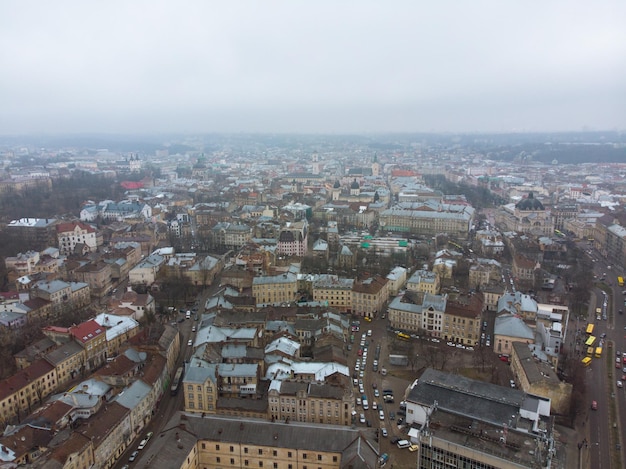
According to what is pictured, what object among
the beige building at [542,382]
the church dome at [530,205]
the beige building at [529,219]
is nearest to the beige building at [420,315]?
the beige building at [542,382]

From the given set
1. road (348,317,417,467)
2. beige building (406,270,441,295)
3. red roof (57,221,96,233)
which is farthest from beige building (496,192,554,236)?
red roof (57,221,96,233)

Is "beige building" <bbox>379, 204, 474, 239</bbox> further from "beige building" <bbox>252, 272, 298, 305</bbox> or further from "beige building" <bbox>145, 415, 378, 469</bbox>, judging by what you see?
"beige building" <bbox>145, 415, 378, 469</bbox>

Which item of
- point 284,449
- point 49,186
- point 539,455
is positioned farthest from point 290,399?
point 49,186

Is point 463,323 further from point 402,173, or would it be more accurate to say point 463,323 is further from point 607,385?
point 402,173

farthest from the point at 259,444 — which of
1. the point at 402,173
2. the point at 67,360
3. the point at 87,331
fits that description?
the point at 402,173

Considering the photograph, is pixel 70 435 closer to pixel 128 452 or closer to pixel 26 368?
pixel 128 452

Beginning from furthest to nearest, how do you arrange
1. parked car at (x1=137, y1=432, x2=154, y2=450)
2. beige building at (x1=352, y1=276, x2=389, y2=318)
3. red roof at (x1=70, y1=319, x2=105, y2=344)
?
beige building at (x1=352, y1=276, x2=389, y2=318) → red roof at (x1=70, y1=319, x2=105, y2=344) → parked car at (x1=137, y1=432, x2=154, y2=450)
